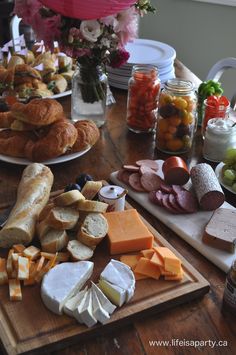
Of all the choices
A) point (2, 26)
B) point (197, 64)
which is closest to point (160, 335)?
point (197, 64)

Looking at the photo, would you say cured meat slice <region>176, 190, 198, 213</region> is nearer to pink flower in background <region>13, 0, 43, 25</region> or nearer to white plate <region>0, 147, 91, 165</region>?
white plate <region>0, 147, 91, 165</region>

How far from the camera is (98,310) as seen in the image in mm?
828

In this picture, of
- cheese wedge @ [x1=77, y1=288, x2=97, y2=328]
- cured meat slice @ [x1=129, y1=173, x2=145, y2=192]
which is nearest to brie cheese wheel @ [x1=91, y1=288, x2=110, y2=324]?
cheese wedge @ [x1=77, y1=288, x2=97, y2=328]

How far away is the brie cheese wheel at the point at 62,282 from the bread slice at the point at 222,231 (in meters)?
0.29

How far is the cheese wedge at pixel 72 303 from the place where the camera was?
83cm

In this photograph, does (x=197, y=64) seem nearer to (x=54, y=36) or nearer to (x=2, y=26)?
(x=2, y=26)

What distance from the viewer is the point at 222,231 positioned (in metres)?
1.05

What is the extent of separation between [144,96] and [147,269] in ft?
2.36

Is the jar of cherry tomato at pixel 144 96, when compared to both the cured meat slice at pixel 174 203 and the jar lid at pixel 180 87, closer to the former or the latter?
the jar lid at pixel 180 87

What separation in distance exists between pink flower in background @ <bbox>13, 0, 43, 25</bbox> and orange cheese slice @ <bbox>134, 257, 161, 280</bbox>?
784mm

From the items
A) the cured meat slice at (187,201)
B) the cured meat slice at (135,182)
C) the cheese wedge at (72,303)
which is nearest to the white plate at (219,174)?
the cured meat slice at (187,201)

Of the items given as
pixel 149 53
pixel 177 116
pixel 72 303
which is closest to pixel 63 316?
pixel 72 303

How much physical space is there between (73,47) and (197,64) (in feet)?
6.88

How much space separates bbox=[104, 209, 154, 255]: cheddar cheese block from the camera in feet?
3.24
